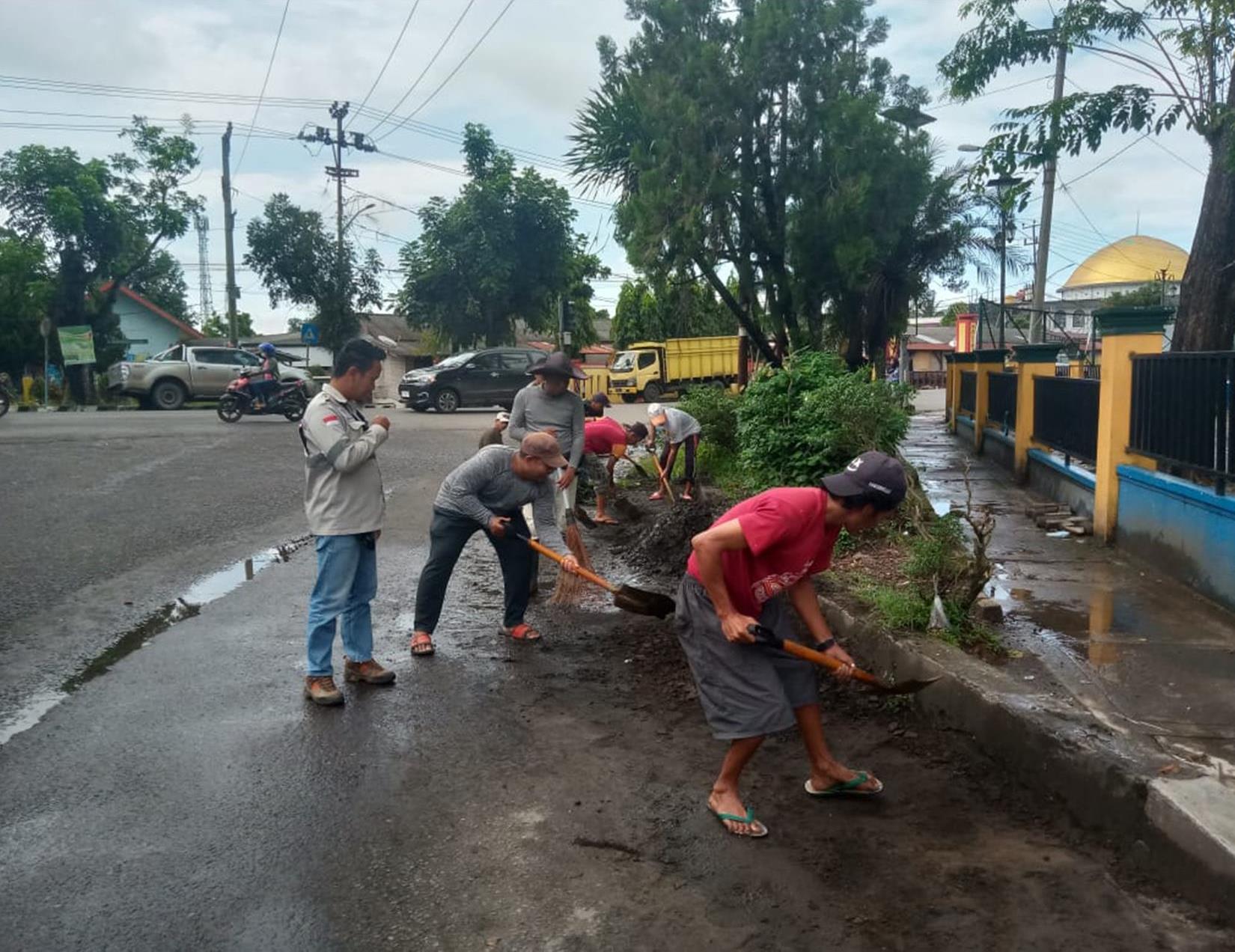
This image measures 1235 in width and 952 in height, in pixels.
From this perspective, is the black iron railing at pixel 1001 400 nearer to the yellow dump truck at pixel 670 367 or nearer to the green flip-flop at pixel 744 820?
the green flip-flop at pixel 744 820

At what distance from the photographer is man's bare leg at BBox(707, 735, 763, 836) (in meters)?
3.62

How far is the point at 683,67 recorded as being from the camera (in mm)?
14352

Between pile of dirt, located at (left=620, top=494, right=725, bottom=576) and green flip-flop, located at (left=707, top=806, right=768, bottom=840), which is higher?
pile of dirt, located at (left=620, top=494, right=725, bottom=576)

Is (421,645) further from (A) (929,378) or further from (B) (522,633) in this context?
(A) (929,378)

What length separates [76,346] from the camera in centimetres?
3017

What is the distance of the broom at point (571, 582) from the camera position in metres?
6.64

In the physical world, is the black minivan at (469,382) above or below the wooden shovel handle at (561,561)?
above

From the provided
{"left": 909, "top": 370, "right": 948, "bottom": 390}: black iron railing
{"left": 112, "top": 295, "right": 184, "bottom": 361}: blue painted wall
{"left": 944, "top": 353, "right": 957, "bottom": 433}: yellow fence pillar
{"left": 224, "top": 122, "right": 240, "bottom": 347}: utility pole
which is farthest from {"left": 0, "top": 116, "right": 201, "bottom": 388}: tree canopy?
{"left": 909, "top": 370, "right": 948, "bottom": 390}: black iron railing

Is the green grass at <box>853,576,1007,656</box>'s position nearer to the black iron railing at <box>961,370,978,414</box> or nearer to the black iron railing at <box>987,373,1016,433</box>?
the black iron railing at <box>987,373,1016,433</box>

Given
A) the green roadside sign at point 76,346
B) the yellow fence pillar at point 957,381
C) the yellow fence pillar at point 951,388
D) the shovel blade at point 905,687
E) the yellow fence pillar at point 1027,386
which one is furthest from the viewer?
the green roadside sign at point 76,346

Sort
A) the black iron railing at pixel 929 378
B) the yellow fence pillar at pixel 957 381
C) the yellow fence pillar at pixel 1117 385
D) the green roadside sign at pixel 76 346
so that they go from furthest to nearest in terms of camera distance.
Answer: the black iron railing at pixel 929 378
the green roadside sign at pixel 76 346
the yellow fence pillar at pixel 957 381
the yellow fence pillar at pixel 1117 385

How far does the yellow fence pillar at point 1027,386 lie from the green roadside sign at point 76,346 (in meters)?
26.7

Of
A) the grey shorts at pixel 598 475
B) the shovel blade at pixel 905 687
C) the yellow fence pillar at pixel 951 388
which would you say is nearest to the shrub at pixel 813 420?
the grey shorts at pixel 598 475

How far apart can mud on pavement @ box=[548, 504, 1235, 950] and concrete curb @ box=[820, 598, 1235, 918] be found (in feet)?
0.23
